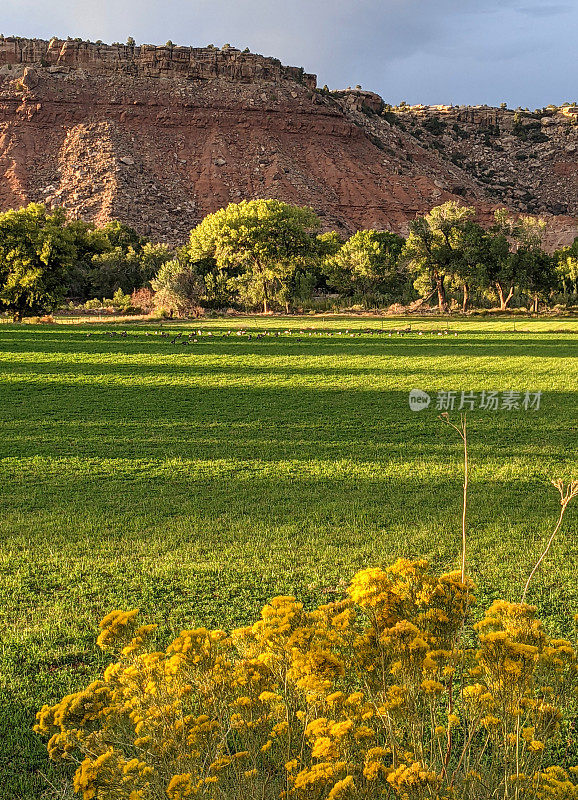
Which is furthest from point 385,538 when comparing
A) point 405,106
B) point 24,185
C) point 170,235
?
point 405,106

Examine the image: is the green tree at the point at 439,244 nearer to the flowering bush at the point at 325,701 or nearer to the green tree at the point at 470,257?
the green tree at the point at 470,257

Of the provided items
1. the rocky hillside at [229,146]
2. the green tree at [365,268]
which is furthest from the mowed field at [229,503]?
the rocky hillside at [229,146]

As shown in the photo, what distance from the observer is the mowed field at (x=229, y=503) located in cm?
458

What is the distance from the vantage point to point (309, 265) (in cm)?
5050

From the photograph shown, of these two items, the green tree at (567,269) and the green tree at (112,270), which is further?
the green tree at (112,270)

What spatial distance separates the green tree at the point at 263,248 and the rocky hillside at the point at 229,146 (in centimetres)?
2653

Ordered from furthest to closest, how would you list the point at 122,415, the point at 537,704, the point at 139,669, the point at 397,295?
the point at 397,295
the point at 122,415
the point at 139,669
the point at 537,704

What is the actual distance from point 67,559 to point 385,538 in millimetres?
2699

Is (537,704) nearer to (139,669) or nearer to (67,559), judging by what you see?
(139,669)

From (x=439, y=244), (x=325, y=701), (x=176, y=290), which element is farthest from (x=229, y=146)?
(x=325, y=701)

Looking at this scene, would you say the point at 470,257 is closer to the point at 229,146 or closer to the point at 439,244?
the point at 439,244

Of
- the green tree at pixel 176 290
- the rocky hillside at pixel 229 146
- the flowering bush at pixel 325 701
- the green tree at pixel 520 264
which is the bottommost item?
the flowering bush at pixel 325 701

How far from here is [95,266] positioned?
194 ft

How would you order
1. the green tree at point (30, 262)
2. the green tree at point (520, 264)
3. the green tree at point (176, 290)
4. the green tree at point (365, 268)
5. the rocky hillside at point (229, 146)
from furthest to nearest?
the rocky hillside at point (229, 146), the green tree at point (365, 268), the green tree at point (520, 264), the green tree at point (176, 290), the green tree at point (30, 262)
